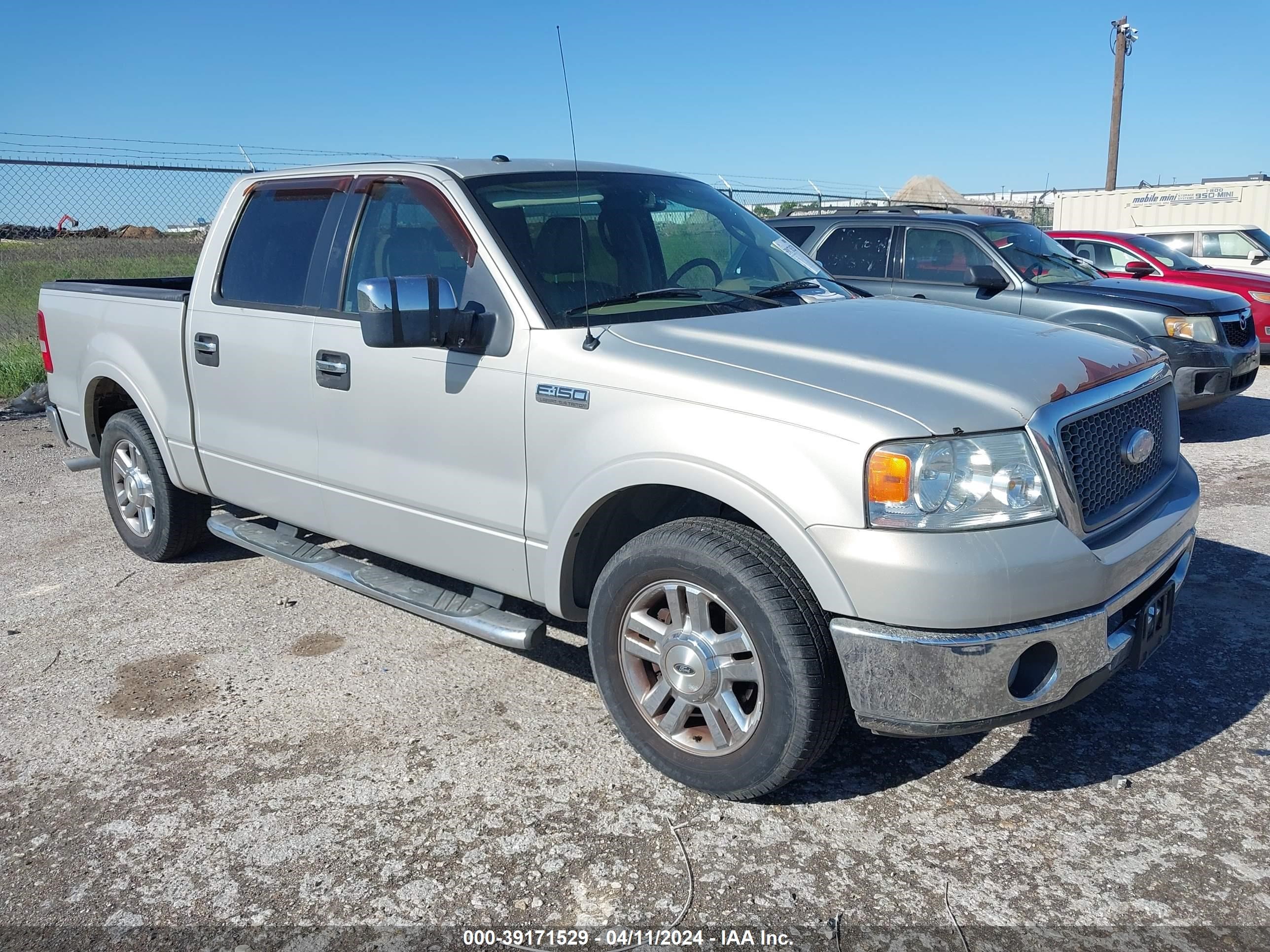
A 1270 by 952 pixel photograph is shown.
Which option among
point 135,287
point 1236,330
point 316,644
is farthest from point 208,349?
point 1236,330

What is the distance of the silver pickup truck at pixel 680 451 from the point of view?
2727mm

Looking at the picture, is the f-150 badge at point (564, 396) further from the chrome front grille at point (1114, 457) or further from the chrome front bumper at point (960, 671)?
the chrome front grille at point (1114, 457)

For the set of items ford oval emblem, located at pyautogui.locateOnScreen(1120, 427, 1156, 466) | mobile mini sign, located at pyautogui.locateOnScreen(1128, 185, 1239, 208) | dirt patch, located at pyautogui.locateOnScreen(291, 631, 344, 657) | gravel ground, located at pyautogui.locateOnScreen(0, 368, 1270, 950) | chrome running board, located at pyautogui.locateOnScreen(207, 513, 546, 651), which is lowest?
gravel ground, located at pyautogui.locateOnScreen(0, 368, 1270, 950)

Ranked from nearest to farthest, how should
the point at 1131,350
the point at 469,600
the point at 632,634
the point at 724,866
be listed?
the point at 724,866 < the point at 632,634 < the point at 1131,350 < the point at 469,600

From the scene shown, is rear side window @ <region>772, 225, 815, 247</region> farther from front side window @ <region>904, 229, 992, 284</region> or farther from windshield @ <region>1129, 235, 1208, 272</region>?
windshield @ <region>1129, 235, 1208, 272</region>

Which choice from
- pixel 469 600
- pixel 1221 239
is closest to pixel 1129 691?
pixel 469 600

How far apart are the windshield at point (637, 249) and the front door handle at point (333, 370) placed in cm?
82

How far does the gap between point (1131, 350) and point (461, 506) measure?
2.38 metres

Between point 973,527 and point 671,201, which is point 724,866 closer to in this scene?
point 973,527

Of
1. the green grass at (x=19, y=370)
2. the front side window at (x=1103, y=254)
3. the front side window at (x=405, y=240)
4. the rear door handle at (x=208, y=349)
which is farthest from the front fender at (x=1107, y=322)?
the green grass at (x=19, y=370)

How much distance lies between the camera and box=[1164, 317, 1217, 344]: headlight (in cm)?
814

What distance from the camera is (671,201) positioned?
4.38 metres

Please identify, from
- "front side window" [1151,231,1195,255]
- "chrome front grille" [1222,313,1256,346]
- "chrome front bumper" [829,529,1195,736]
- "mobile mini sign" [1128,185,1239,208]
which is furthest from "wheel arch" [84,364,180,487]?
"mobile mini sign" [1128,185,1239,208]

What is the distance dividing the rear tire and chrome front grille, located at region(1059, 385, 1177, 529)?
4164 mm
